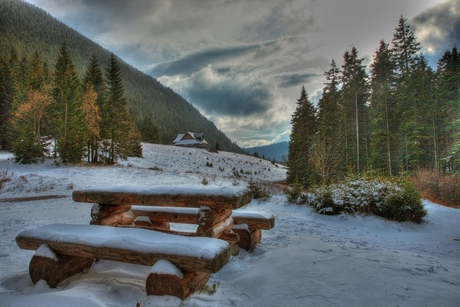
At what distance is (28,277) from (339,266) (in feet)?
14.0

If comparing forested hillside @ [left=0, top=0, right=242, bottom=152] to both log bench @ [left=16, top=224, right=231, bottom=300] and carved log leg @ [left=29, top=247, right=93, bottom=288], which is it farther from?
carved log leg @ [left=29, top=247, right=93, bottom=288]

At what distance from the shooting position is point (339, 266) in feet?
11.0

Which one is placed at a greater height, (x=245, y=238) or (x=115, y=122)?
(x=115, y=122)

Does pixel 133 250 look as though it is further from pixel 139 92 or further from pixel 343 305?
pixel 139 92

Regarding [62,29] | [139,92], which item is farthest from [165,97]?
[62,29]

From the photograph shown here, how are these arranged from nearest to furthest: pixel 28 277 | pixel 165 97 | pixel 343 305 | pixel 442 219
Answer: pixel 343 305, pixel 28 277, pixel 442 219, pixel 165 97

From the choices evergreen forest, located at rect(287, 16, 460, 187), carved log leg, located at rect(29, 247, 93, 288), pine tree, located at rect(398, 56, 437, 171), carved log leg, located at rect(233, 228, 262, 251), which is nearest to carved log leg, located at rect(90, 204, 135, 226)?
carved log leg, located at rect(29, 247, 93, 288)

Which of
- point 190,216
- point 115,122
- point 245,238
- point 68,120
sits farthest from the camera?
point 115,122

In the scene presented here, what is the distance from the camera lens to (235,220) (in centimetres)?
458

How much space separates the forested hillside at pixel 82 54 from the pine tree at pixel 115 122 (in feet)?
234

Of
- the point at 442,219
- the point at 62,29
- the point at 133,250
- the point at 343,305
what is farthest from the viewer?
the point at 62,29

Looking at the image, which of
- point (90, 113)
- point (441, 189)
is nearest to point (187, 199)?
point (441, 189)

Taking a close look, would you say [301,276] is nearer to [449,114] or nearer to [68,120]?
[68,120]

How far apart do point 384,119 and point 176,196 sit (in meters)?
25.9
